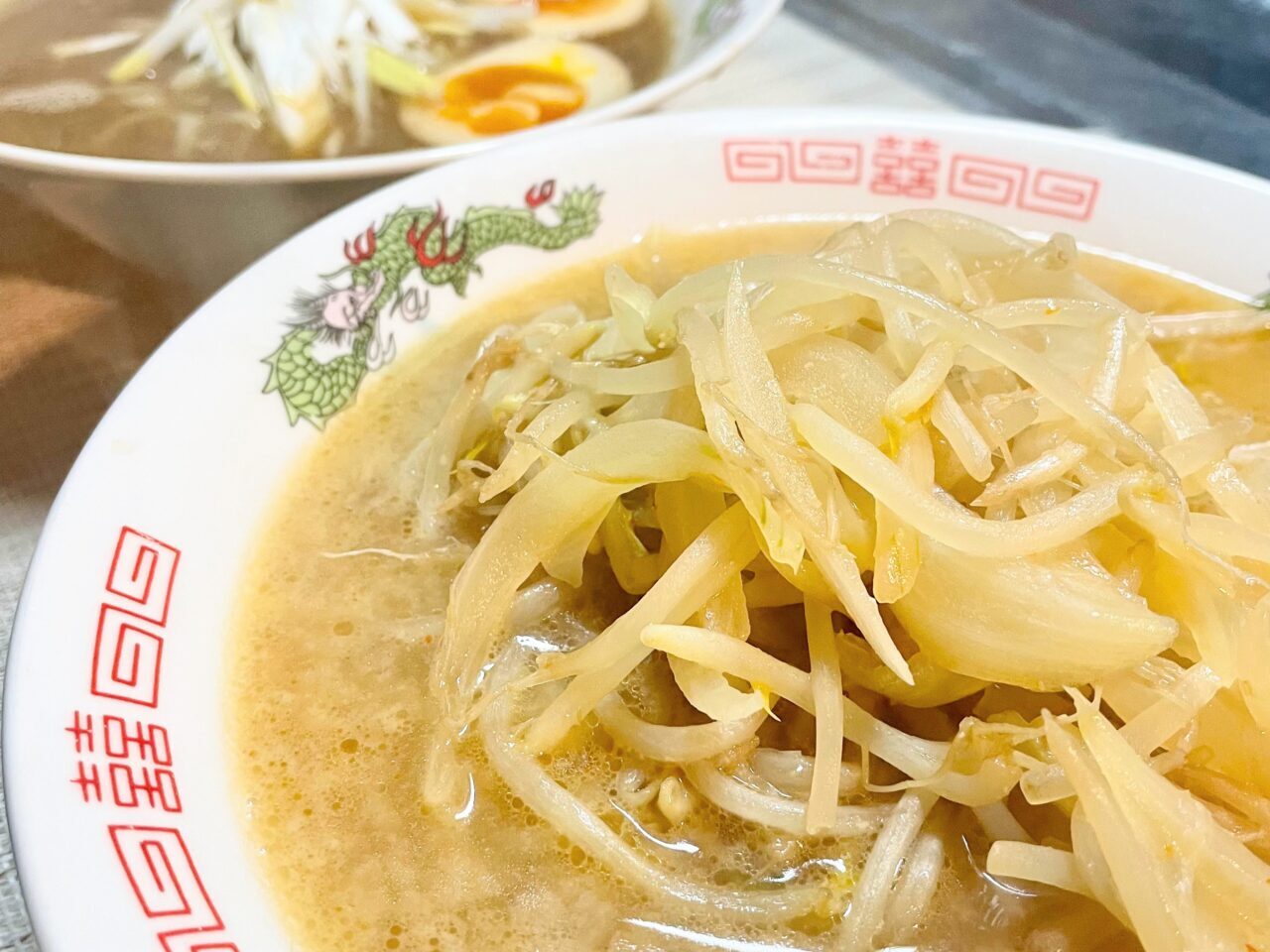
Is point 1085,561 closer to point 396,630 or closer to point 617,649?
point 617,649

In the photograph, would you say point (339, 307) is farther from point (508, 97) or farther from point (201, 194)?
point (508, 97)

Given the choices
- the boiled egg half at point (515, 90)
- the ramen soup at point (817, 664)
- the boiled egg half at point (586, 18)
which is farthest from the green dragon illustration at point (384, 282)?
the boiled egg half at point (586, 18)

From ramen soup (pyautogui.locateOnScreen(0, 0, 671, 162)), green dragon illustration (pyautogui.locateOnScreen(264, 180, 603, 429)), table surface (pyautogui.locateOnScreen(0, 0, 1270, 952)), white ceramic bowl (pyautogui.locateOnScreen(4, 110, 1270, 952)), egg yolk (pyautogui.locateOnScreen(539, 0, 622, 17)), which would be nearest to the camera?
white ceramic bowl (pyautogui.locateOnScreen(4, 110, 1270, 952))

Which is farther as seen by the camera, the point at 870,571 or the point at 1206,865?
the point at 870,571

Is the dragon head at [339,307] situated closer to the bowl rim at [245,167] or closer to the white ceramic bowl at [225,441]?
the white ceramic bowl at [225,441]

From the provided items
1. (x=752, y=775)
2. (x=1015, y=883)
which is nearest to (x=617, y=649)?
(x=752, y=775)

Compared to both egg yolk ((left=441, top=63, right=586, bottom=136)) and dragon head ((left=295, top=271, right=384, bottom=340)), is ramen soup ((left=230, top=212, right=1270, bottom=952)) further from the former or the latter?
egg yolk ((left=441, top=63, right=586, bottom=136))

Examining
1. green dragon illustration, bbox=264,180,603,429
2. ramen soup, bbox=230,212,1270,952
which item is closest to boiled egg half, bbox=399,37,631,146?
green dragon illustration, bbox=264,180,603,429
